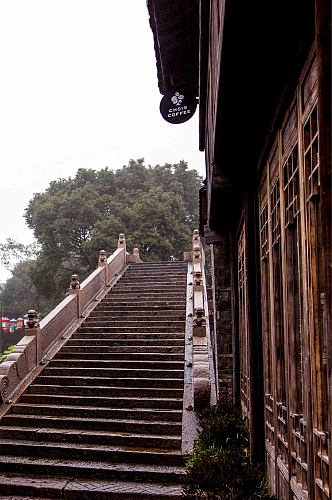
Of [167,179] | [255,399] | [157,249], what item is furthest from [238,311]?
[167,179]

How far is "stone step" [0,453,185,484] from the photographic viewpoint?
259 inches

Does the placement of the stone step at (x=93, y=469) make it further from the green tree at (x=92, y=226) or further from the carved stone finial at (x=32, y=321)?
the green tree at (x=92, y=226)

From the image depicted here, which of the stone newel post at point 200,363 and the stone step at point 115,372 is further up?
the stone newel post at point 200,363

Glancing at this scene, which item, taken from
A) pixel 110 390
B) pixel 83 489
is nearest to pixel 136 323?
pixel 110 390

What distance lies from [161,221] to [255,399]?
25.6 m

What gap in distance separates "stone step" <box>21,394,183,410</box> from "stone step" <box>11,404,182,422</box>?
0.16 feet

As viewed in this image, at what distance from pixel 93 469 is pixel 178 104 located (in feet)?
27.2

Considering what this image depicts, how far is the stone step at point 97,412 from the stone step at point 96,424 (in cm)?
8

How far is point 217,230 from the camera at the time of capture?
31.3 feet

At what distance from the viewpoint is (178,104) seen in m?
11.3

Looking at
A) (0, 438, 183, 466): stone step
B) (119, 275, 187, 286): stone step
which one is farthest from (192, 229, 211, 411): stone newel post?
(119, 275, 187, 286): stone step

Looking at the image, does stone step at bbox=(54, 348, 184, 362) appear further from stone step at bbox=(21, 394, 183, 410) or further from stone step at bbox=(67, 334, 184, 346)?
stone step at bbox=(21, 394, 183, 410)

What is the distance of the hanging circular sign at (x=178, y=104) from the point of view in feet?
36.9

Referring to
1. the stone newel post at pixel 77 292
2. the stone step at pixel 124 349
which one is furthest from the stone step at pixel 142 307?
the stone step at pixel 124 349
